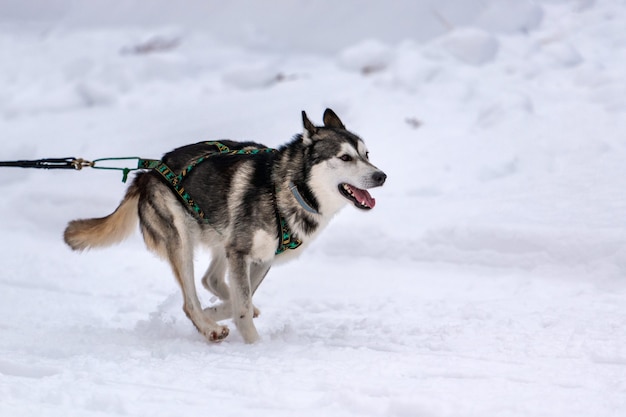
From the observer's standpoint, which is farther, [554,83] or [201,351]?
[554,83]

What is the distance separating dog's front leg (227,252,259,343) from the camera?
189 inches

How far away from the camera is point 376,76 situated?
1049 centimetres

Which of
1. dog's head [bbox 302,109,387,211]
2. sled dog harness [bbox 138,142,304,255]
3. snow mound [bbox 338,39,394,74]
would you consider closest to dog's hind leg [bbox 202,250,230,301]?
sled dog harness [bbox 138,142,304,255]

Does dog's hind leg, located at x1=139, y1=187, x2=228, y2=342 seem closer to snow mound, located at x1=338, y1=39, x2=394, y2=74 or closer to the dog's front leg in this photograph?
the dog's front leg

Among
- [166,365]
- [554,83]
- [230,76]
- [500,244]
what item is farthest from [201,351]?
[230,76]

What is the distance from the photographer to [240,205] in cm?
488

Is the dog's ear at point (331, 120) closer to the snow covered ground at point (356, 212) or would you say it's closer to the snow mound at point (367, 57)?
the snow covered ground at point (356, 212)

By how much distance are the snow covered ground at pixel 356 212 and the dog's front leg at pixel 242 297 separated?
140 millimetres

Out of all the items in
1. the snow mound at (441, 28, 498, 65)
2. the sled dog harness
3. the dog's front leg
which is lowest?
the dog's front leg

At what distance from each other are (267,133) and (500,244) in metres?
3.91

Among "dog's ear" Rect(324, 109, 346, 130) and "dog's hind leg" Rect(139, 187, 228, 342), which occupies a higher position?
"dog's ear" Rect(324, 109, 346, 130)

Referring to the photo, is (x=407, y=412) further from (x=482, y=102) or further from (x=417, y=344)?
(x=482, y=102)

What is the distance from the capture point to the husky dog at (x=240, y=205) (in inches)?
186

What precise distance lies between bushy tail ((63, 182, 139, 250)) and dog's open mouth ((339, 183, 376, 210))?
1.46 meters
